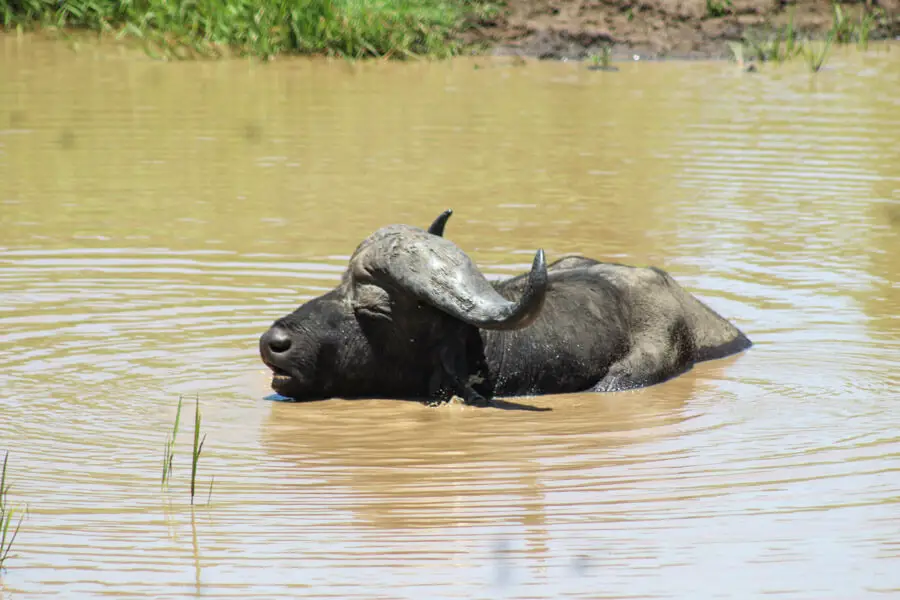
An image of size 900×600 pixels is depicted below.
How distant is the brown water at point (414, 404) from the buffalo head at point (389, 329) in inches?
7.9

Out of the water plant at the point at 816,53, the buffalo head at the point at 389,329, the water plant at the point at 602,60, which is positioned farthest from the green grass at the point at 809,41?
the buffalo head at the point at 389,329

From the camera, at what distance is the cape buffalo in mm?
7152

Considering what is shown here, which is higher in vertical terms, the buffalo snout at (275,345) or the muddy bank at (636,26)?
the buffalo snout at (275,345)

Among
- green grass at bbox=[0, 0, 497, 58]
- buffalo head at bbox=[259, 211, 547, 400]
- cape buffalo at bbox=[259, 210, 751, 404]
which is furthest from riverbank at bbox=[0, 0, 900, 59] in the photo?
buffalo head at bbox=[259, 211, 547, 400]

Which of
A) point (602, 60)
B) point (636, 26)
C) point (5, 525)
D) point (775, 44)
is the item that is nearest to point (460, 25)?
point (602, 60)

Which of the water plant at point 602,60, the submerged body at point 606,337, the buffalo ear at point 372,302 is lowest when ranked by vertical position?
the water plant at point 602,60

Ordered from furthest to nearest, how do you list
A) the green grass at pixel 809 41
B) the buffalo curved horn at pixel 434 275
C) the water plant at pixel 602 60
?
the green grass at pixel 809 41, the water plant at pixel 602 60, the buffalo curved horn at pixel 434 275

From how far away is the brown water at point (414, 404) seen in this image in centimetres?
519

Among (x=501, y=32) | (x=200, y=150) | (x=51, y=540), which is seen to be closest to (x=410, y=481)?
(x=51, y=540)

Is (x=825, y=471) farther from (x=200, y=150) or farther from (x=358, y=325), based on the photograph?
(x=200, y=150)

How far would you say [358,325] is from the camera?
24.5ft

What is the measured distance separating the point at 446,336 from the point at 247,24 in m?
13.7

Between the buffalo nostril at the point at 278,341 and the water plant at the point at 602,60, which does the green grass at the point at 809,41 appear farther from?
the buffalo nostril at the point at 278,341

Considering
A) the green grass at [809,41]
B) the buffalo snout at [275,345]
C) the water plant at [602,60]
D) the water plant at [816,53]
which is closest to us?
the buffalo snout at [275,345]
